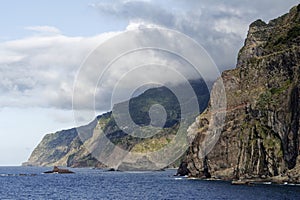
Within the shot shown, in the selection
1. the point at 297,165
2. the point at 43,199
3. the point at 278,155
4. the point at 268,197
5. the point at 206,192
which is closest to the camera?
the point at 268,197

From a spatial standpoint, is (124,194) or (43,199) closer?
(43,199)

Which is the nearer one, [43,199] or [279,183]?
[43,199]

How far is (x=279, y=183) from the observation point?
18612 centimetres

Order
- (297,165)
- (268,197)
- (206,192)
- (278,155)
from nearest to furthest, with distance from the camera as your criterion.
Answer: (268,197) → (206,192) → (297,165) → (278,155)

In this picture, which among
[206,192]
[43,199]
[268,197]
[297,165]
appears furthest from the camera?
[297,165]

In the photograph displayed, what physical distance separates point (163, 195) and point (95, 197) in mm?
20541

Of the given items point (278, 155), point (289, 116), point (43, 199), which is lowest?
point (43, 199)

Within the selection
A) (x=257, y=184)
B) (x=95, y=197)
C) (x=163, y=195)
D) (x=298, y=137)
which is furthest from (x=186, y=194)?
(x=298, y=137)

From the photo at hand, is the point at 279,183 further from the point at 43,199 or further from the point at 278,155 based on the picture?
the point at 43,199

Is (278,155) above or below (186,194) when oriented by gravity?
above

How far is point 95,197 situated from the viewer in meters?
151

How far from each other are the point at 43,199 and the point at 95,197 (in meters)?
15.2

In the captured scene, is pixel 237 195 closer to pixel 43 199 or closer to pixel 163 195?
pixel 163 195

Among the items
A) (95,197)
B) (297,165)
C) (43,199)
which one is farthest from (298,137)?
(43,199)
